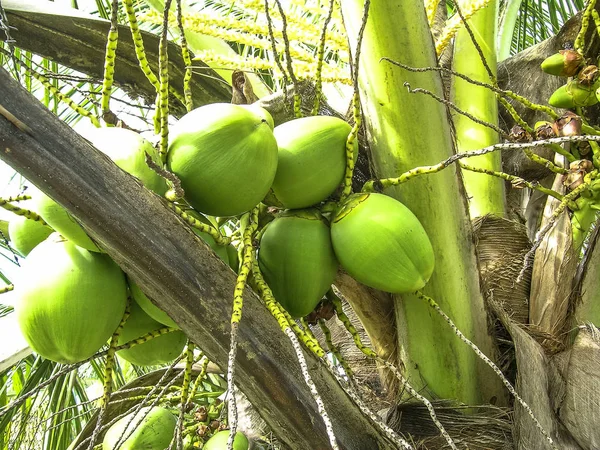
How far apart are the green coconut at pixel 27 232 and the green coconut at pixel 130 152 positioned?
0.21m

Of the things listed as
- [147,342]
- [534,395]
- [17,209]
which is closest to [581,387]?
[534,395]

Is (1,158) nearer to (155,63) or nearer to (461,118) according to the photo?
(155,63)

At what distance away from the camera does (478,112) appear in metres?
1.65

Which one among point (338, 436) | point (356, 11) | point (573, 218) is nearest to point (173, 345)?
point (338, 436)

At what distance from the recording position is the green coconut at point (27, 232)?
1046 millimetres

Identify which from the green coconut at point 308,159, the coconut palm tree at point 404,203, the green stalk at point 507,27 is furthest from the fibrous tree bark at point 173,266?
the green stalk at point 507,27

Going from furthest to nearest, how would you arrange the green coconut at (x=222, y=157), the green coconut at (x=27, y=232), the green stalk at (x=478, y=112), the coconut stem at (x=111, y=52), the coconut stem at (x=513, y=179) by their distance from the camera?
1. the green stalk at (x=478, y=112)
2. the coconut stem at (x=513, y=179)
3. the green coconut at (x=27, y=232)
4. the green coconut at (x=222, y=157)
5. the coconut stem at (x=111, y=52)

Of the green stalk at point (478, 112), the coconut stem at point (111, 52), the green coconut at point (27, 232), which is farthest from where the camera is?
the green stalk at point (478, 112)

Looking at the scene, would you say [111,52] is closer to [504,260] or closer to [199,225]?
[199,225]

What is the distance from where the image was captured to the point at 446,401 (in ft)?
3.99

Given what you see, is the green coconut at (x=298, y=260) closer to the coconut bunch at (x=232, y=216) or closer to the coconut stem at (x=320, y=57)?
the coconut bunch at (x=232, y=216)

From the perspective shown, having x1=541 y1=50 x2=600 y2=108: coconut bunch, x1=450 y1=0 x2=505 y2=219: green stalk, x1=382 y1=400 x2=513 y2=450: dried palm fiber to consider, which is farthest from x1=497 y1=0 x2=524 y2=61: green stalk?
x1=382 y1=400 x2=513 y2=450: dried palm fiber

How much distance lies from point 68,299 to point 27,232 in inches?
8.1

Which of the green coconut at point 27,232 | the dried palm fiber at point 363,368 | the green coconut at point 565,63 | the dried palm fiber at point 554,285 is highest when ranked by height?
the green coconut at point 27,232
